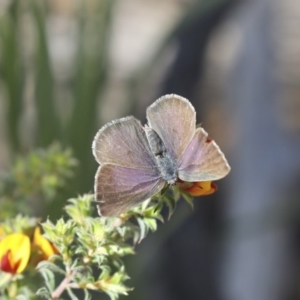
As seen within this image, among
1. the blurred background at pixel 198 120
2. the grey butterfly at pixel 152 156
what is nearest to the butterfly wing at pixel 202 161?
the grey butterfly at pixel 152 156

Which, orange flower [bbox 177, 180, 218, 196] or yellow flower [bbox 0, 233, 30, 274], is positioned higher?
yellow flower [bbox 0, 233, 30, 274]

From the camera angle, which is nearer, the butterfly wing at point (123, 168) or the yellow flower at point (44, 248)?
the butterfly wing at point (123, 168)

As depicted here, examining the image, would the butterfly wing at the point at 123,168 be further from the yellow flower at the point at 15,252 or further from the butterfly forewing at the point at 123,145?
the yellow flower at the point at 15,252

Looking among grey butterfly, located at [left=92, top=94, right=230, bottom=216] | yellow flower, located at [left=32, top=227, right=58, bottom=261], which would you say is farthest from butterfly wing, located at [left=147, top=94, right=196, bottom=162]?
yellow flower, located at [left=32, top=227, right=58, bottom=261]

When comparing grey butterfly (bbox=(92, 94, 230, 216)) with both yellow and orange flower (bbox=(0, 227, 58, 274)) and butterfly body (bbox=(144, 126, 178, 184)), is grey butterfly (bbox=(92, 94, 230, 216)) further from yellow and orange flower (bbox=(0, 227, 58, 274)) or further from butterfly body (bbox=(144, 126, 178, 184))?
yellow and orange flower (bbox=(0, 227, 58, 274))

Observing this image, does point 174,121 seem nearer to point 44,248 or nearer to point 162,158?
point 162,158

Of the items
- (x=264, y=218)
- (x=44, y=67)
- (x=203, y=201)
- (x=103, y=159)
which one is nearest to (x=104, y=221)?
(x=103, y=159)

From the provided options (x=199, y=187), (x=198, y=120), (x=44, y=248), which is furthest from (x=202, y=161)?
(x=198, y=120)
